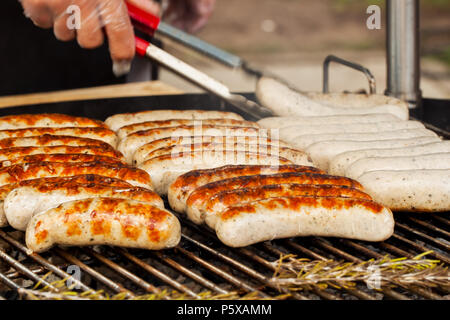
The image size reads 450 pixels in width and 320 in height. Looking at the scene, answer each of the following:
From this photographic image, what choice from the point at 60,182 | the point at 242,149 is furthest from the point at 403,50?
the point at 60,182

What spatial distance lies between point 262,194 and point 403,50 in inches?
96.8

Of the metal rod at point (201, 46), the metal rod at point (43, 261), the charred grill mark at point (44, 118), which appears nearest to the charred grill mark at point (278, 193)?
the metal rod at point (43, 261)

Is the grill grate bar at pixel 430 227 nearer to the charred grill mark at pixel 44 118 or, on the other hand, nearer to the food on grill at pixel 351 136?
the food on grill at pixel 351 136

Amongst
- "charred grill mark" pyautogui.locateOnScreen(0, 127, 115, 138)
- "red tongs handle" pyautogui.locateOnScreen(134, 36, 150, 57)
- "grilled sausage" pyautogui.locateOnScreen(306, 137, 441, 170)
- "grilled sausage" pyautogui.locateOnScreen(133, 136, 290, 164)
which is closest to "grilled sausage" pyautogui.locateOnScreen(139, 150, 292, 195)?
"grilled sausage" pyautogui.locateOnScreen(133, 136, 290, 164)

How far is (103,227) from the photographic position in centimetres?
260

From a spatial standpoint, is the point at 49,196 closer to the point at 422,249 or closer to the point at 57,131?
the point at 57,131

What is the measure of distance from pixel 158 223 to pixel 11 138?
1476 millimetres

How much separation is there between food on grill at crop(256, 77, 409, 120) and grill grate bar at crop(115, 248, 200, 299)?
195 cm

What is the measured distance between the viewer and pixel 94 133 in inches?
147

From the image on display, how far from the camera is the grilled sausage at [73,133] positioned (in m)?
3.61

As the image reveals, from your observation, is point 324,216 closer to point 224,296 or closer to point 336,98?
point 224,296

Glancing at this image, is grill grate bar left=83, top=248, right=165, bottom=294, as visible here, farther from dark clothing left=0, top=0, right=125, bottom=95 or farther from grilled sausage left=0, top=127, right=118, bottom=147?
dark clothing left=0, top=0, right=125, bottom=95

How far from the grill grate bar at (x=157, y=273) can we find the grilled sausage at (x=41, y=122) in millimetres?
1445

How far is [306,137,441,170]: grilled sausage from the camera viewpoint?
3502 millimetres
